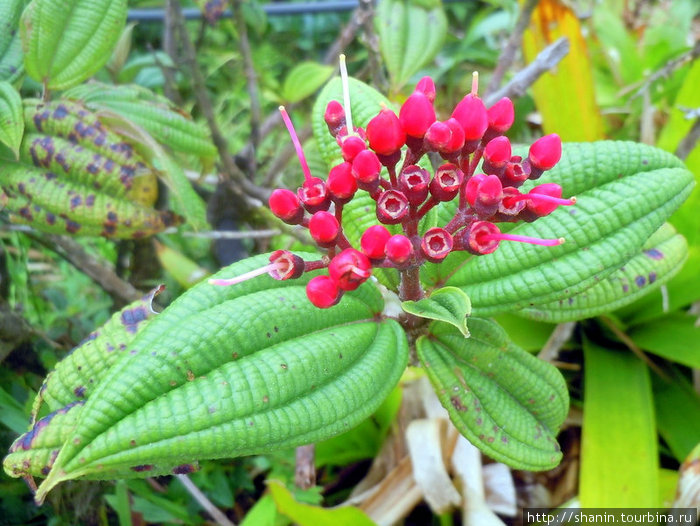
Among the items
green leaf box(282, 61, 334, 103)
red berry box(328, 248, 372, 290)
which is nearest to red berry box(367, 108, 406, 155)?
red berry box(328, 248, 372, 290)

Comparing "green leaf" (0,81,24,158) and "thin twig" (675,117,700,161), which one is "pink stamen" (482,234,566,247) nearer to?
"green leaf" (0,81,24,158)

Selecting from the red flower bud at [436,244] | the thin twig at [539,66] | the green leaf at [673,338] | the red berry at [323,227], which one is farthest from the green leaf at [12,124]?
the green leaf at [673,338]

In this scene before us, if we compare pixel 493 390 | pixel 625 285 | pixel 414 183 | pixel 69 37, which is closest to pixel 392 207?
pixel 414 183

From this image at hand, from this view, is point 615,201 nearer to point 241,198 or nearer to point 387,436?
point 387,436

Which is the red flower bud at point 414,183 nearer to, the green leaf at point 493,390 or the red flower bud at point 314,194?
the red flower bud at point 314,194

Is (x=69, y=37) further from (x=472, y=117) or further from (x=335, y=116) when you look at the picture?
(x=472, y=117)

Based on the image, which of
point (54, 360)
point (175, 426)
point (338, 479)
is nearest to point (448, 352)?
point (175, 426)
